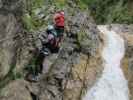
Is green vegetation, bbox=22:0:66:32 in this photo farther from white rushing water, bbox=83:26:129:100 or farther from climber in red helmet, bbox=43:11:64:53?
white rushing water, bbox=83:26:129:100

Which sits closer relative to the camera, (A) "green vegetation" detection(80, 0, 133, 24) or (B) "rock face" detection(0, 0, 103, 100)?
(B) "rock face" detection(0, 0, 103, 100)

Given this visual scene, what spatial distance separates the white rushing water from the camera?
12.8 meters

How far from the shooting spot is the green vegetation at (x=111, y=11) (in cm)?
2325

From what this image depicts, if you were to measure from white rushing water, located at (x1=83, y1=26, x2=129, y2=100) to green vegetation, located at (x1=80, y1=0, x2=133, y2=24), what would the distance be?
765 cm

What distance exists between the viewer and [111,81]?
531 inches

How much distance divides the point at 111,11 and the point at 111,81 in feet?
38.8

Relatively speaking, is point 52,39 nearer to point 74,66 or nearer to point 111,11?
point 74,66

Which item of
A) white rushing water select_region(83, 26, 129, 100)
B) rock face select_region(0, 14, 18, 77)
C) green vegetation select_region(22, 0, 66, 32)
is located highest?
green vegetation select_region(22, 0, 66, 32)

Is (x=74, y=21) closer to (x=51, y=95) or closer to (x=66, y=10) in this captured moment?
(x=66, y=10)

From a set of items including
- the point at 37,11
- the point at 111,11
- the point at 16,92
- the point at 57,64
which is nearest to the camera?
the point at 16,92

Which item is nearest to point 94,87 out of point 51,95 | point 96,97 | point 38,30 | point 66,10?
point 96,97

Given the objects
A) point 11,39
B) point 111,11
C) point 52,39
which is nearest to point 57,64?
point 52,39

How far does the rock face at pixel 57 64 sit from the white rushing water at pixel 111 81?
0.27 meters

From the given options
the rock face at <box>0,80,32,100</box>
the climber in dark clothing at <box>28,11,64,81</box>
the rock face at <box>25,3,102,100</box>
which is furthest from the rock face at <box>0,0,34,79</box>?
the rock face at <box>25,3,102,100</box>
